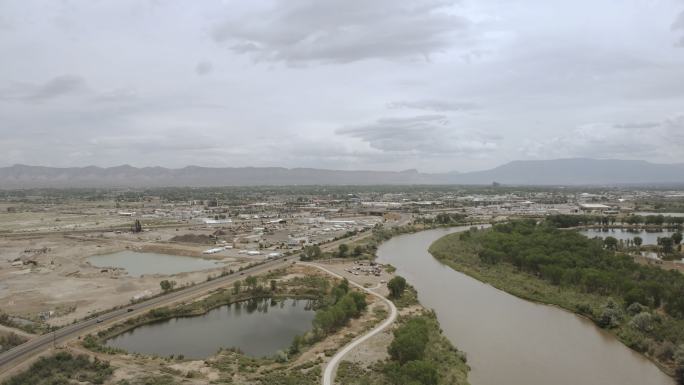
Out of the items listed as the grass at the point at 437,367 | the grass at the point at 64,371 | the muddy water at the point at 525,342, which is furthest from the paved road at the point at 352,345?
the grass at the point at 64,371

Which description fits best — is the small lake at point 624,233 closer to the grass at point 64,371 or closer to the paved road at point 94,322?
the paved road at point 94,322

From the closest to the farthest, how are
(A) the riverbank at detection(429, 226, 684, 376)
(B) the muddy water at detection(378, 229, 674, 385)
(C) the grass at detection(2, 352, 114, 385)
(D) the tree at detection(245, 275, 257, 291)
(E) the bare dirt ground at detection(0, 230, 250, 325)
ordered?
1. (C) the grass at detection(2, 352, 114, 385)
2. (B) the muddy water at detection(378, 229, 674, 385)
3. (A) the riverbank at detection(429, 226, 684, 376)
4. (E) the bare dirt ground at detection(0, 230, 250, 325)
5. (D) the tree at detection(245, 275, 257, 291)

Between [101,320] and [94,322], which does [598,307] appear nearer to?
[101,320]

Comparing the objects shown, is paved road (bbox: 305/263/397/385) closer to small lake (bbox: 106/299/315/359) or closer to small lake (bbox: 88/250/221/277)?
small lake (bbox: 106/299/315/359)

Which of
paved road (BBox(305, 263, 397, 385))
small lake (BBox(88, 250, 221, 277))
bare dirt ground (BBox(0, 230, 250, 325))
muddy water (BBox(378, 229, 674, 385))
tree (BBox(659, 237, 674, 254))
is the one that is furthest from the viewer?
tree (BBox(659, 237, 674, 254))

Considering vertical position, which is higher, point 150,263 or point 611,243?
point 611,243

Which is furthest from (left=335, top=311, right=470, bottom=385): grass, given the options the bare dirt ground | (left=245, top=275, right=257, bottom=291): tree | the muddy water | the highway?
the bare dirt ground

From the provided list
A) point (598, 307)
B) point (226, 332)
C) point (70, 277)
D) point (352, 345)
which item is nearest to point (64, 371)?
point (226, 332)
